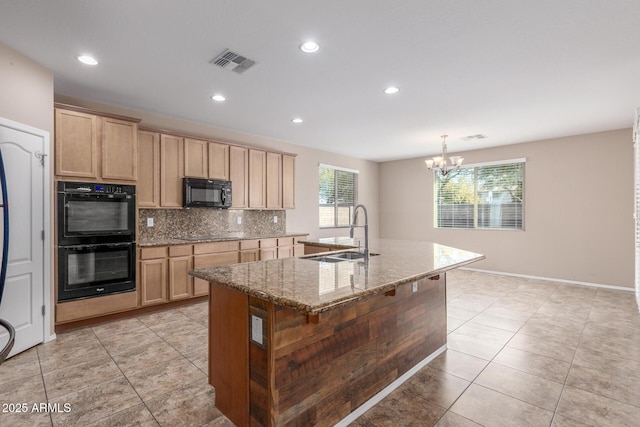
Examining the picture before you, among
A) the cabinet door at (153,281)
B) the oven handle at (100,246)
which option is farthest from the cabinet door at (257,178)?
the oven handle at (100,246)

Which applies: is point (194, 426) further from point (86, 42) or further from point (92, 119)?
point (92, 119)

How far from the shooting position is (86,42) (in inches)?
100

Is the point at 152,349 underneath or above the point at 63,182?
underneath

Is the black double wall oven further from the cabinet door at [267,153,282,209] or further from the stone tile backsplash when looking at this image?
the cabinet door at [267,153,282,209]

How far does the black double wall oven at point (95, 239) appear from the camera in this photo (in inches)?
128

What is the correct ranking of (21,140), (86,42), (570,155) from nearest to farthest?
(86,42) < (21,140) < (570,155)

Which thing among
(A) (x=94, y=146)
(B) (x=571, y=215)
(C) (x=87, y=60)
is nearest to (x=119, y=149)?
(A) (x=94, y=146)

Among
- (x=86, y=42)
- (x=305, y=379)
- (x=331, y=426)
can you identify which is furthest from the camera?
(x=86, y=42)

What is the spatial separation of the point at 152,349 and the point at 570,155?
6912 mm

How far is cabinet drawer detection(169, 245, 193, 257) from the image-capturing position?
4.05m

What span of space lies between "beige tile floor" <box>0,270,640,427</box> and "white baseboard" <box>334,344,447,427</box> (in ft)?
0.13

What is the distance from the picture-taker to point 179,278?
4.13 m

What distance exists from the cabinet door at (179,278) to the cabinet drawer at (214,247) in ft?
0.50

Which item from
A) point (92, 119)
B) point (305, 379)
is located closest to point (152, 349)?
point (305, 379)
